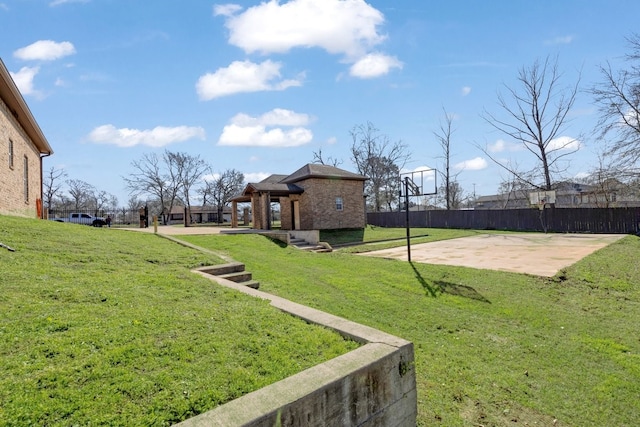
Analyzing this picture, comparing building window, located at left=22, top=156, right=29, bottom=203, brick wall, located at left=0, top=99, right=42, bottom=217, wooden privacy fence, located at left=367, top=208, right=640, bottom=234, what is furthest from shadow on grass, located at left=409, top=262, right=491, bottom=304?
wooden privacy fence, located at left=367, top=208, right=640, bottom=234

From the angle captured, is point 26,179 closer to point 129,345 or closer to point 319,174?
point 319,174

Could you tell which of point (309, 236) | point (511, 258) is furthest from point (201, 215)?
point (511, 258)

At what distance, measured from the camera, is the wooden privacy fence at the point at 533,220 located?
19.5 m

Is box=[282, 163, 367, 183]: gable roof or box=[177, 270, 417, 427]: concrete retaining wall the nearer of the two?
box=[177, 270, 417, 427]: concrete retaining wall

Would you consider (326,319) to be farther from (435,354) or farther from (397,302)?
(397,302)

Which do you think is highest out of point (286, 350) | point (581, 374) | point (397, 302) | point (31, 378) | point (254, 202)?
point (254, 202)

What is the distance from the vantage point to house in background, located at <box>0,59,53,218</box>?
9.81 m

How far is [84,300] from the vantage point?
3.38 m

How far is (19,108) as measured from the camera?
427 inches

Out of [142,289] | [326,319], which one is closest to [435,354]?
[326,319]

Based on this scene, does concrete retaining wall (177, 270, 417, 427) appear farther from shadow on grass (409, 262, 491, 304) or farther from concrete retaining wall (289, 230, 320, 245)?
concrete retaining wall (289, 230, 320, 245)

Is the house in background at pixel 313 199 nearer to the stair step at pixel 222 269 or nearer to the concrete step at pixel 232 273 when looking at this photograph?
the stair step at pixel 222 269

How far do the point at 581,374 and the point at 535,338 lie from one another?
0.88 m

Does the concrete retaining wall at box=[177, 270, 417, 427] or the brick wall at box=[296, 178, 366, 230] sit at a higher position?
the brick wall at box=[296, 178, 366, 230]
